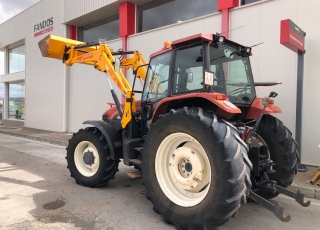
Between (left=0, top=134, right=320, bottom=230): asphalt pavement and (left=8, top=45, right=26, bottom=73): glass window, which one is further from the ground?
(left=8, top=45, right=26, bottom=73): glass window

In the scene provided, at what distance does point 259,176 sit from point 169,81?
1871 mm

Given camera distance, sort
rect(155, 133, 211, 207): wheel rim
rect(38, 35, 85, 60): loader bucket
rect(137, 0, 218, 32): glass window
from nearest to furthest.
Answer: rect(155, 133, 211, 207): wheel rim, rect(38, 35, 85, 60): loader bucket, rect(137, 0, 218, 32): glass window

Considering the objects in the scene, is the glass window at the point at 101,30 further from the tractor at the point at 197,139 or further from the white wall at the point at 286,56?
the tractor at the point at 197,139

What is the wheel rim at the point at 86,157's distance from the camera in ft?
16.8

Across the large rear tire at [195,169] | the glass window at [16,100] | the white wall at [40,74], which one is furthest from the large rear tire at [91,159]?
the glass window at [16,100]

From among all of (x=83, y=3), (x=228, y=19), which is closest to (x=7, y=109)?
(x=83, y=3)

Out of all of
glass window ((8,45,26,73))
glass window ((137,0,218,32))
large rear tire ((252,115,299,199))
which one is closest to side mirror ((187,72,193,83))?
large rear tire ((252,115,299,199))

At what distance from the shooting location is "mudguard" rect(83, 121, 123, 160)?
15.9ft

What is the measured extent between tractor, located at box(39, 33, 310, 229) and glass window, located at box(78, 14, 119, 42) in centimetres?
798

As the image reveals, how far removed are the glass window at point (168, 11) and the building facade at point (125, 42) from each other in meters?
0.03

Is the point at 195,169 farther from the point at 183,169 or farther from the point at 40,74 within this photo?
the point at 40,74

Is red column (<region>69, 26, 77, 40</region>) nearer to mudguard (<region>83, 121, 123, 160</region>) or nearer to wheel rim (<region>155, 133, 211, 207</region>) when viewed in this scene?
mudguard (<region>83, 121, 123, 160</region>)

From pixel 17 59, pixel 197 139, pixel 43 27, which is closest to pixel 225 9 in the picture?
pixel 197 139

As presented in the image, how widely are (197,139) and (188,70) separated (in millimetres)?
1211
